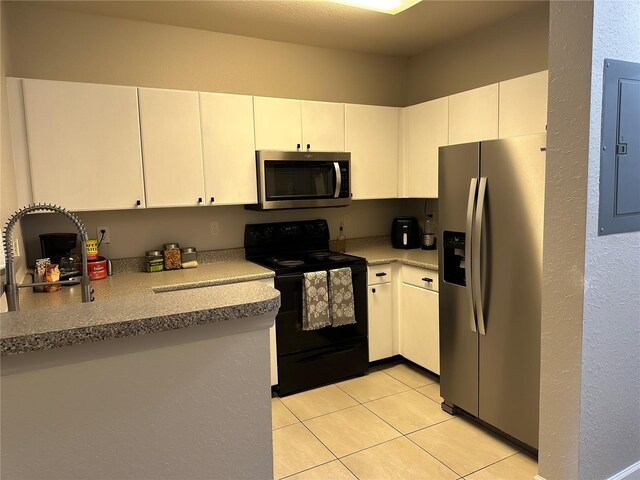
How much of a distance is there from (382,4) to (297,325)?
2112 mm

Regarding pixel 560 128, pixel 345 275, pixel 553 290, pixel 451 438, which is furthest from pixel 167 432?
pixel 345 275

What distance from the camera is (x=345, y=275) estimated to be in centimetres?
319

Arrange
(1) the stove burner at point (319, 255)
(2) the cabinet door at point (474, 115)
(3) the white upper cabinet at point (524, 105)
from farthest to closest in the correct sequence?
(1) the stove burner at point (319, 255)
(2) the cabinet door at point (474, 115)
(3) the white upper cabinet at point (524, 105)

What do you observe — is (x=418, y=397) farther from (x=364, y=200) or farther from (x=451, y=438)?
(x=364, y=200)

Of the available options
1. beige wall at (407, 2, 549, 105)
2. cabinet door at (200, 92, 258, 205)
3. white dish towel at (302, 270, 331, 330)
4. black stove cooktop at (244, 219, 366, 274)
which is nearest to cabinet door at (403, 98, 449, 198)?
beige wall at (407, 2, 549, 105)

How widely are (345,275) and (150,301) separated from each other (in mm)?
2201

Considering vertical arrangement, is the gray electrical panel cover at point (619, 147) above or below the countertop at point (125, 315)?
above

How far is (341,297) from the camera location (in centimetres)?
318

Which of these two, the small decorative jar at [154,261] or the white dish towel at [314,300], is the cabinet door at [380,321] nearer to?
the white dish towel at [314,300]

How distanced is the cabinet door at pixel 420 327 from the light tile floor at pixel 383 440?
0.20 meters

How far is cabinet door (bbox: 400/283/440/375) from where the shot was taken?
3160 millimetres

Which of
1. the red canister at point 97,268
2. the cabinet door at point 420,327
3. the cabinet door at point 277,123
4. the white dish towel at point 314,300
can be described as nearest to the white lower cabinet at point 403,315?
the cabinet door at point 420,327

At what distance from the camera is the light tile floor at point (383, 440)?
7.42 feet

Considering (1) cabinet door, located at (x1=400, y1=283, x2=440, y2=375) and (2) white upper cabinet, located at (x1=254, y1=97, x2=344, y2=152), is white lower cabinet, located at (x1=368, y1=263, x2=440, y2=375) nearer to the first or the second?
(1) cabinet door, located at (x1=400, y1=283, x2=440, y2=375)
